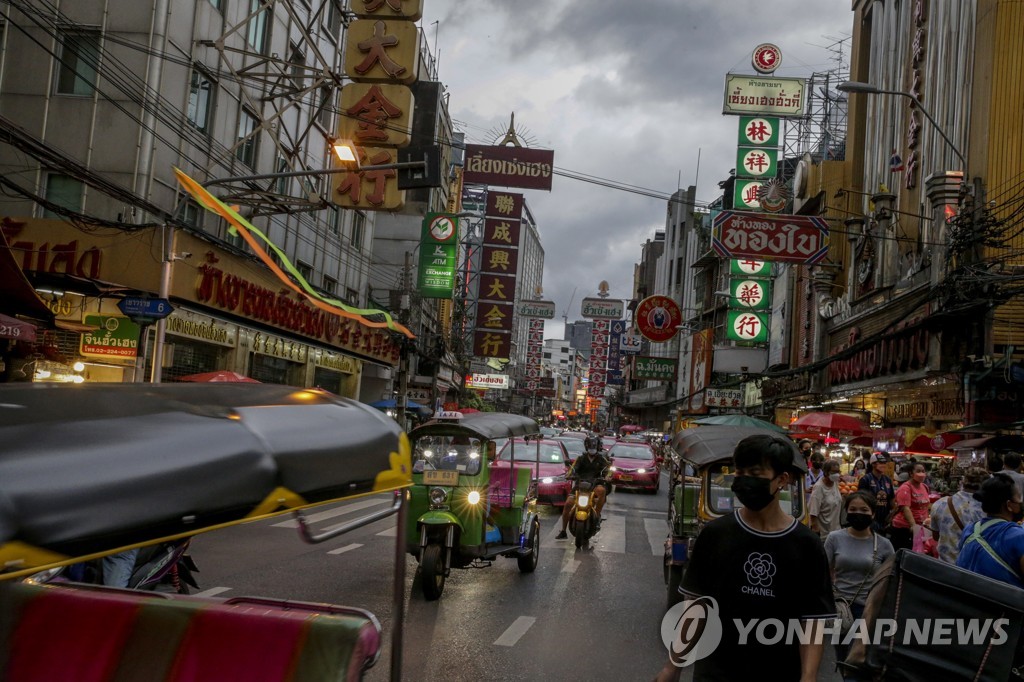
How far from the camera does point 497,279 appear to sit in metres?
43.0

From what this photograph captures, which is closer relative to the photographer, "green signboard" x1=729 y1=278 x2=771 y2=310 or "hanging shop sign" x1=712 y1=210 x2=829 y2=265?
"hanging shop sign" x1=712 y1=210 x2=829 y2=265

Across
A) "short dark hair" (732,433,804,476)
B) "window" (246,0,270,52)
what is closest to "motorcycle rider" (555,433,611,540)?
"short dark hair" (732,433,804,476)

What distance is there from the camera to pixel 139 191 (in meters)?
18.8

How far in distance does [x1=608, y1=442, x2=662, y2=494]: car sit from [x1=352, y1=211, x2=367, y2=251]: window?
14.2 m

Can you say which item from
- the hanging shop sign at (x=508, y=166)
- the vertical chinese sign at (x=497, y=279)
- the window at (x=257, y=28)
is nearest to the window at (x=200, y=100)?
the window at (x=257, y=28)

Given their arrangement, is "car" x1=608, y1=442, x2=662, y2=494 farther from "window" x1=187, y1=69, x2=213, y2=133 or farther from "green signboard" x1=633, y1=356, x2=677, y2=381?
"green signboard" x1=633, y1=356, x2=677, y2=381

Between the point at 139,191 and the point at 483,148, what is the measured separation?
16.3 metres

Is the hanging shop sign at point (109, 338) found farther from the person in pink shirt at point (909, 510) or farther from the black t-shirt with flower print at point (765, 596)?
the black t-shirt with flower print at point (765, 596)

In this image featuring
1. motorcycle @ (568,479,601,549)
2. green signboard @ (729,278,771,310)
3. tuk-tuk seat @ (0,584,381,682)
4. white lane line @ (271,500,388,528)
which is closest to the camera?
tuk-tuk seat @ (0,584,381,682)

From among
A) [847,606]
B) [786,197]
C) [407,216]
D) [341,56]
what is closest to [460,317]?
[407,216]

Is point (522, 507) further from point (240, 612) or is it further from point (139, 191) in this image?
point (139, 191)

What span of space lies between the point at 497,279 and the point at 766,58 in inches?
640

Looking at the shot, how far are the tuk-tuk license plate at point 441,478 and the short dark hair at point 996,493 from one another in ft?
20.5

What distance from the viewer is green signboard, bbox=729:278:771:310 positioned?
4006cm
